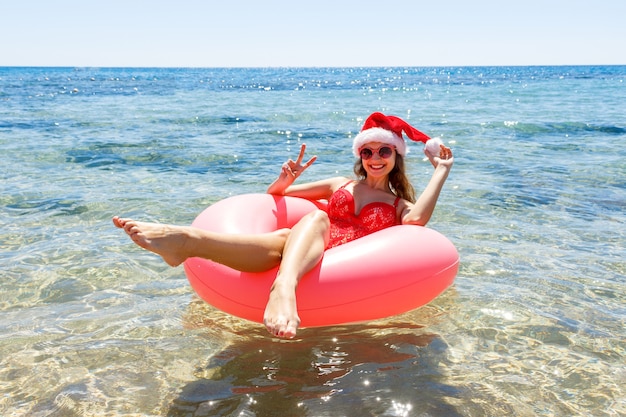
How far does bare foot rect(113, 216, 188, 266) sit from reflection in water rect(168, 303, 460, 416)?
0.67 m

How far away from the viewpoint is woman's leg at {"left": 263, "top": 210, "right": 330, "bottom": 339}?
8.37 feet

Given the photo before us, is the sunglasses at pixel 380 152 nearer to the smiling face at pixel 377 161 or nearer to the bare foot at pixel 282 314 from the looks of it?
the smiling face at pixel 377 161

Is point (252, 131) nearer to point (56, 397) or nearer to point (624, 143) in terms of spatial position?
point (624, 143)

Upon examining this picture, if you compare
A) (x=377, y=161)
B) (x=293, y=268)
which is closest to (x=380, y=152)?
(x=377, y=161)

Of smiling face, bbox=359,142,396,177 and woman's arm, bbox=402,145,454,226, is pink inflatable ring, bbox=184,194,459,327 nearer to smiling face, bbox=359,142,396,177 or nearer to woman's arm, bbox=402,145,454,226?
woman's arm, bbox=402,145,454,226

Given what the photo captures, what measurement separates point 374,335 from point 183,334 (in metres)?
1.12

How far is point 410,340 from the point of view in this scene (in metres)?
3.36

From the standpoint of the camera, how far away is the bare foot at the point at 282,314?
2523 mm

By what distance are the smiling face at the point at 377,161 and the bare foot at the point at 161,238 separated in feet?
5.14

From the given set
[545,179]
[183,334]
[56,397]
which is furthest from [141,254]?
[545,179]

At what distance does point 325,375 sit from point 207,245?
0.88 metres

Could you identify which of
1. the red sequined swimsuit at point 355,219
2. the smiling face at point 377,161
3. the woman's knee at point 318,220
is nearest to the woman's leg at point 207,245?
the woman's knee at point 318,220

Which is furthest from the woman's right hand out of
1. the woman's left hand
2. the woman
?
the woman's left hand

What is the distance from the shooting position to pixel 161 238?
273 cm
